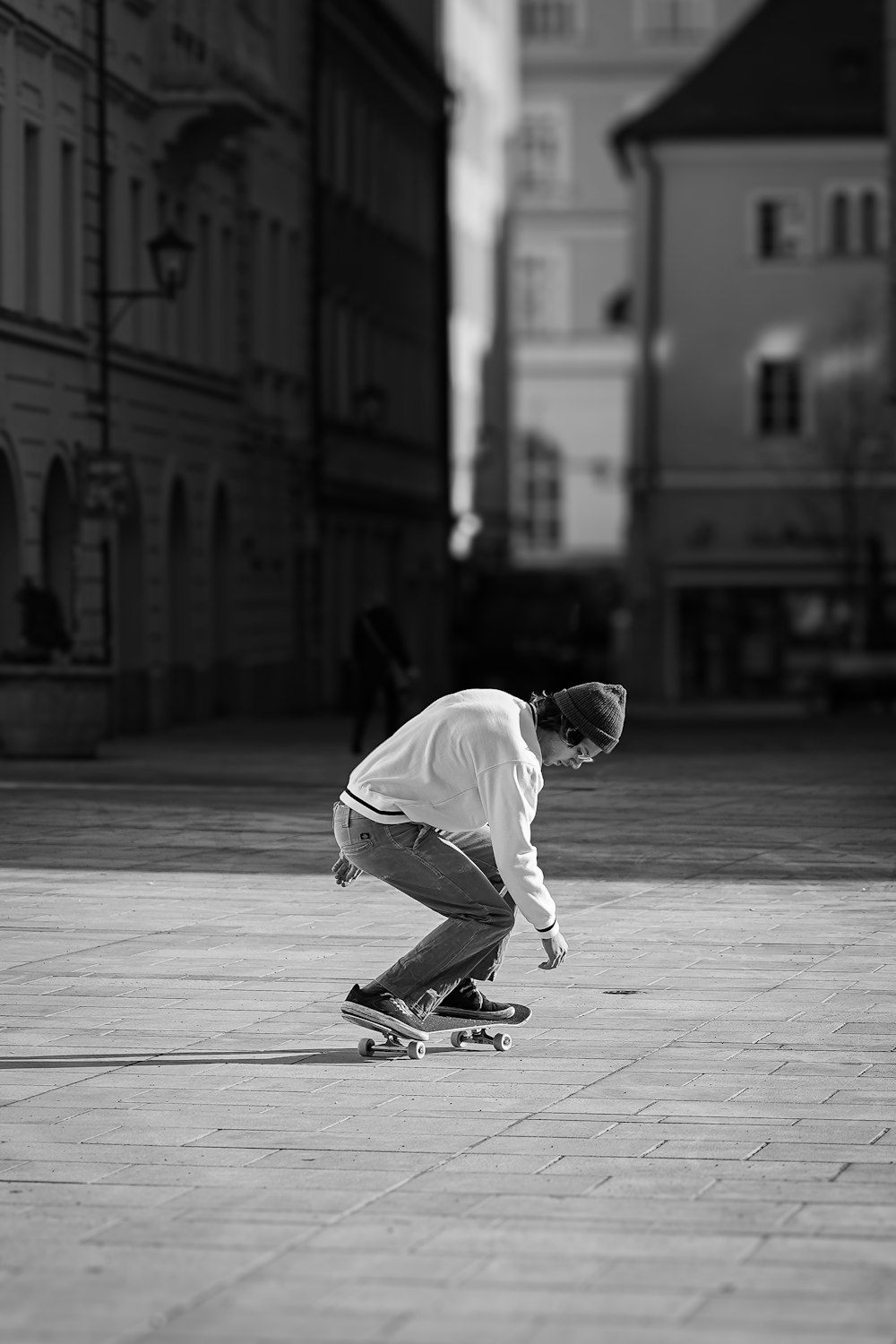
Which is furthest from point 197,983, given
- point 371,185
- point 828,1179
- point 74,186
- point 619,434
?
point 619,434

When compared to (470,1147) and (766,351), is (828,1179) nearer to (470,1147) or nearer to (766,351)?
(470,1147)

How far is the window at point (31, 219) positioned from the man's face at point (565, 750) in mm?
22206

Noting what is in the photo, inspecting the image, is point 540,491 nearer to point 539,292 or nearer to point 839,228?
point 539,292

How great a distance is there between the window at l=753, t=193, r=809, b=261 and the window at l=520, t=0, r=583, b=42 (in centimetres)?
2751

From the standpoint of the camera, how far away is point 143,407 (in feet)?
114

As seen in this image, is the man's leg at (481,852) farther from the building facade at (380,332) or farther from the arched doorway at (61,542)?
the building facade at (380,332)

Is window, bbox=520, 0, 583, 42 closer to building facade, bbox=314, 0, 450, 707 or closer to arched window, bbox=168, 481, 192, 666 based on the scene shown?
building facade, bbox=314, 0, 450, 707

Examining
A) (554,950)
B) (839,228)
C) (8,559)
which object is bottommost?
(554,950)

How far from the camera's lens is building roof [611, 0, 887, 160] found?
61.2 metres

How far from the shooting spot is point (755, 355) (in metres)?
62.3

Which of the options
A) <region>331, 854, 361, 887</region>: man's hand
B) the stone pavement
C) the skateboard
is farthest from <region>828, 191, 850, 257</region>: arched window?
<region>331, 854, 361, 887</region>: man's hand

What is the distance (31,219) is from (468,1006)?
2191 cm

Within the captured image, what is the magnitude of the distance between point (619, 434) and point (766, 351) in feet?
86.2

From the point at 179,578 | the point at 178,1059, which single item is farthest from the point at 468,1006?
the point at 179,578
